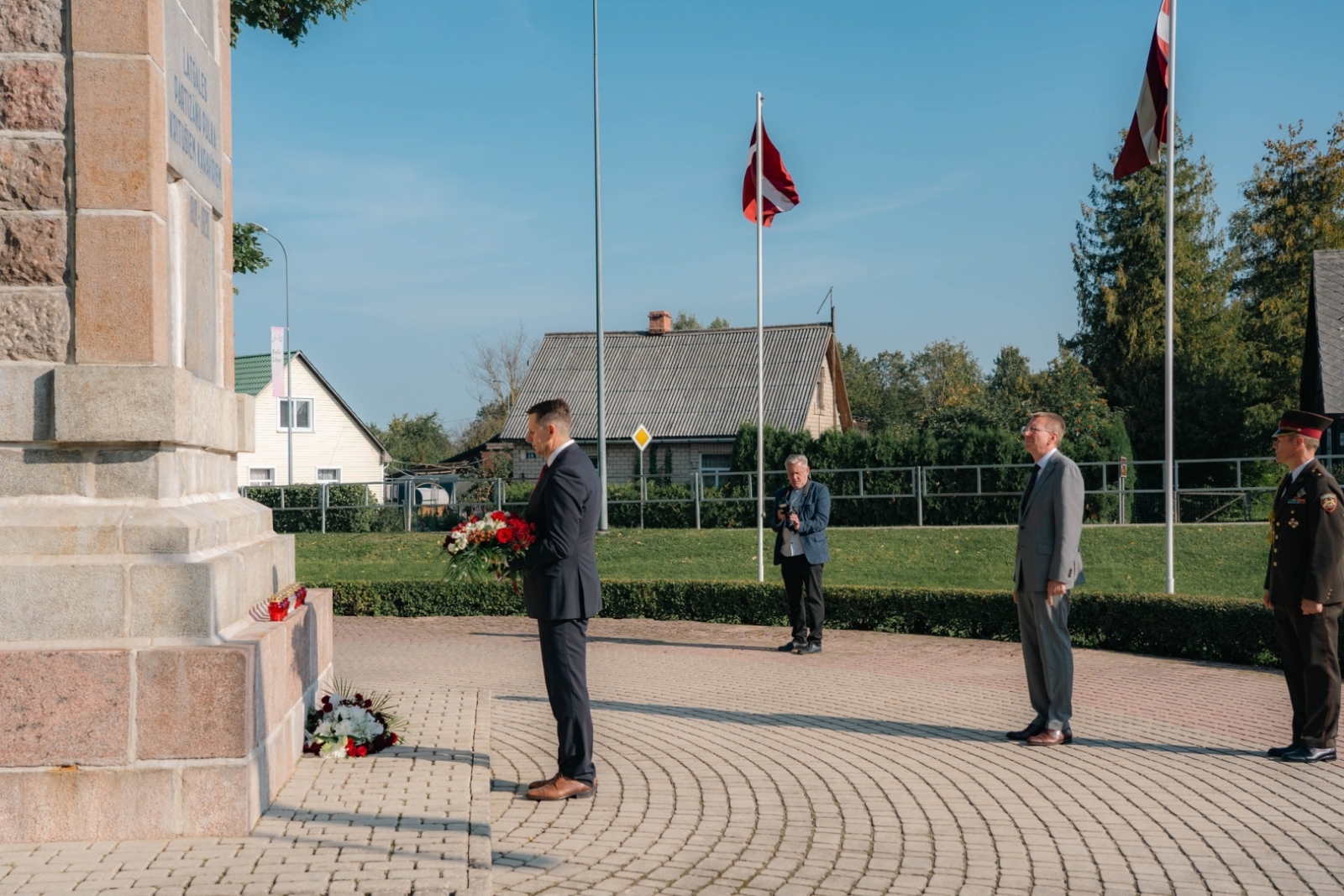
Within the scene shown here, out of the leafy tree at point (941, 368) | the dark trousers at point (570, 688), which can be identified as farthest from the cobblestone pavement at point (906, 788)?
the leafy tree at point (941, 368)

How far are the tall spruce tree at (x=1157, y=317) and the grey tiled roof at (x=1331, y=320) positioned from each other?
11.6 m

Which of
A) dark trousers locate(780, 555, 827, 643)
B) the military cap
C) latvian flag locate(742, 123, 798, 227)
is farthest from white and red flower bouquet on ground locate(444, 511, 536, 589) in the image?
latvian flag locate(742, 123, 798, 227)

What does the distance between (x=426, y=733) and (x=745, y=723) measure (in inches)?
87.5

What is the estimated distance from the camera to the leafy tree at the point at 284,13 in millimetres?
17797

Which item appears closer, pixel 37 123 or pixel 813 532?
pixel 37 123

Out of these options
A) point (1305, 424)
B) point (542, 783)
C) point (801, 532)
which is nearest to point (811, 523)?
point (801, 532)

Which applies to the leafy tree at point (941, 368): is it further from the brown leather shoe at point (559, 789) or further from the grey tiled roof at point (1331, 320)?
the brown leather shoe at point (559, 789)

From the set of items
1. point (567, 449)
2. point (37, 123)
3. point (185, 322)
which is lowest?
point (567, 449)

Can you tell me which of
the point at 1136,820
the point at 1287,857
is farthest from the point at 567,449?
the point at 1287,857

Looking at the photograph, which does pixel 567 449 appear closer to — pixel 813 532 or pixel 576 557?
pixel 576 557

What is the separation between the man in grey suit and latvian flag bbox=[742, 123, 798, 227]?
30.9ft

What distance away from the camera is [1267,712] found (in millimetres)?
8656

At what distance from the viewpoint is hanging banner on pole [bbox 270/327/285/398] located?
36.3 metres

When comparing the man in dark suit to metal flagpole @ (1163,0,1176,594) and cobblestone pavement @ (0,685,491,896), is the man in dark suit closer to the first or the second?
cobblestone pavement @ (0,685,491,896)
